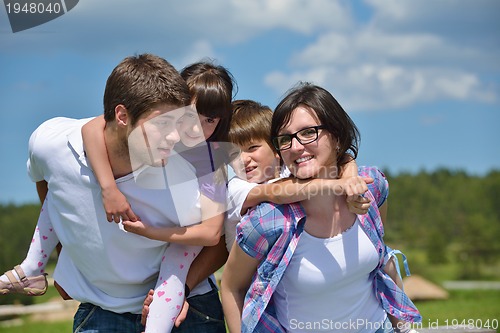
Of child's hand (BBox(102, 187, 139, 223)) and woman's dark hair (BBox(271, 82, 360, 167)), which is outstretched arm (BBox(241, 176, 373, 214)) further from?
child's hand (BBox(102, 187, 139, 223))

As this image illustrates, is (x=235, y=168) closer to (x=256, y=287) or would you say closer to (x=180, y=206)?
(x=180, y=206)

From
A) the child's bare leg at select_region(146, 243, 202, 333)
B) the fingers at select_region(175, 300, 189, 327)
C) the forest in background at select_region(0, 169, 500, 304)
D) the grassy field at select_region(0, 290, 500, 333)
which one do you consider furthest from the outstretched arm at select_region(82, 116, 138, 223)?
the forest in background at select_region(0, 169, 500, 304)

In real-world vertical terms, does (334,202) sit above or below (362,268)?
above

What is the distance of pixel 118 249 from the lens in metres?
2.45

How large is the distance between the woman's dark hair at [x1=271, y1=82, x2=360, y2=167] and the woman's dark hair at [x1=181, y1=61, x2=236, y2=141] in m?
0.30

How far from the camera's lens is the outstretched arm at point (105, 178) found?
2.34 metres

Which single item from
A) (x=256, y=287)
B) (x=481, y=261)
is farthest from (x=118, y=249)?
(x=481, y=261)

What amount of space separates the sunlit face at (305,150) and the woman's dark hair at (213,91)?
355 millimetres

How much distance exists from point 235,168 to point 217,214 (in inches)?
11.7

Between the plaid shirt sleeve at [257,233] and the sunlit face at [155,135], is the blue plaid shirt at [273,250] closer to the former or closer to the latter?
the plaid shirt sleeve at [257,233]

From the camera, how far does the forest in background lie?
19.4m

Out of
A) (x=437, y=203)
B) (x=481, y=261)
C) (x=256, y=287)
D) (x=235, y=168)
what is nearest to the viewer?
(x=256, y=287)

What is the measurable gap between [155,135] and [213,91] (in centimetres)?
39

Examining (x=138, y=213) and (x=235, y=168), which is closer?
(x=138, y=213)
